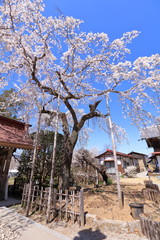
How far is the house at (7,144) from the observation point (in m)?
5.98

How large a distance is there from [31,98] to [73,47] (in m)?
4.17

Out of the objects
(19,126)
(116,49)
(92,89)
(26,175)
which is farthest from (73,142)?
(116,49)

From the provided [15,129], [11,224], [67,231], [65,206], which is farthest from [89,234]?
[15,129]

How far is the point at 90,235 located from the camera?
3.15m

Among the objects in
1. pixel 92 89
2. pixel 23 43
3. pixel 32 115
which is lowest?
pixel 32 115

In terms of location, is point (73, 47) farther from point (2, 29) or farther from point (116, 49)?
point (2, 29)

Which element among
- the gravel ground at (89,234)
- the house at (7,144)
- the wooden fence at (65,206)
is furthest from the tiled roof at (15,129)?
the gravel ground at (89,234)

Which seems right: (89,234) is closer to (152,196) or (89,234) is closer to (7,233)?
(7,233)

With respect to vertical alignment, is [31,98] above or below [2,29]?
below

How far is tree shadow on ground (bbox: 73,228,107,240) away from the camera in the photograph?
305 cm

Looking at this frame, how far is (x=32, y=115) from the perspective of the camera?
865 cm

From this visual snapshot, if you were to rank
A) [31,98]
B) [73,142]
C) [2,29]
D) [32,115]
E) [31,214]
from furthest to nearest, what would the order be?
[32,115] < [31,98] < [73,142] < [2,29] < [31,214]

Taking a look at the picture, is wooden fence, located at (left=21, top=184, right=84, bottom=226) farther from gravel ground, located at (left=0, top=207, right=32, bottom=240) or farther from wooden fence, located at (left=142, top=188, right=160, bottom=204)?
wooden fence, located at (left=142, top=188, right=160, bottom=204)

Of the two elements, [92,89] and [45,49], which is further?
[92,89]
